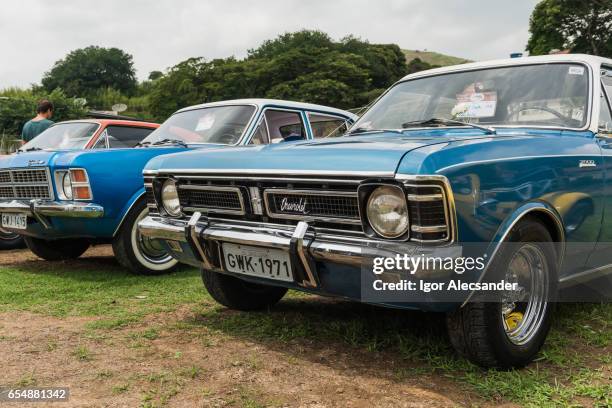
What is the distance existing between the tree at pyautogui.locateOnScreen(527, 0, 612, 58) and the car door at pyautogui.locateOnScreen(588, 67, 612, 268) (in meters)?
37.3

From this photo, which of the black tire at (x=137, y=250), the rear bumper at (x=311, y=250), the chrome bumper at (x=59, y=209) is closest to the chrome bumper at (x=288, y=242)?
the rear bumper at (x=311, y=250)

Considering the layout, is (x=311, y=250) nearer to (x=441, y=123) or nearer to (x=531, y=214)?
(x=531, y=214)

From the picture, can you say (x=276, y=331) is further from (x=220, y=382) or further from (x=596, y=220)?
(x=596, y=220)

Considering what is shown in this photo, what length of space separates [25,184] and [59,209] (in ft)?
2.34

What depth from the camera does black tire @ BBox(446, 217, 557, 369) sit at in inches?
106

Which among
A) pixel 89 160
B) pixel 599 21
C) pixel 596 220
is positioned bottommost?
pixel 596 220

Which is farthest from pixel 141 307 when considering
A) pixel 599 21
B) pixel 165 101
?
pixel 165 101

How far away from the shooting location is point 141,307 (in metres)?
4.31

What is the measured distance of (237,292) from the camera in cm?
400

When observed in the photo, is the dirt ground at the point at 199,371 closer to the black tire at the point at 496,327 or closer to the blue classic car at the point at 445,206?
the black tire at the point at 496,327

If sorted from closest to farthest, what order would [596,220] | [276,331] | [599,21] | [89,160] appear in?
[596,220], [276,331], [89,160], [599,21]

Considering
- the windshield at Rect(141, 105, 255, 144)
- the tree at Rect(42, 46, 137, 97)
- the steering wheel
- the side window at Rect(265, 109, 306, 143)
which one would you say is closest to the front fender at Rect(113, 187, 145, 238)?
the windshield at Rect(141, 105, 255, 144)

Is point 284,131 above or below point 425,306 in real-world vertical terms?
above

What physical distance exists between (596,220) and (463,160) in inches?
51.1
